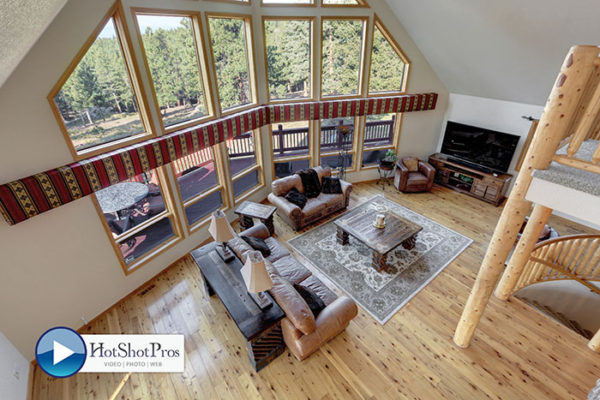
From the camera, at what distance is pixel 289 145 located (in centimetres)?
727

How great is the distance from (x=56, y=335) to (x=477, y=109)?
8886 mm

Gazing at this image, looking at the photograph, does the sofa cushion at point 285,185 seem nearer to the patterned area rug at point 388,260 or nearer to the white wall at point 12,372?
the patterned area rug at point 388,260

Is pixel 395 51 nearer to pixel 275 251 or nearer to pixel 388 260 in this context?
→ pixel 388 260

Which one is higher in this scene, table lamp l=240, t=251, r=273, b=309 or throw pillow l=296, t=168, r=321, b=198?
table lamp l=240, t=251, r=273, b=309

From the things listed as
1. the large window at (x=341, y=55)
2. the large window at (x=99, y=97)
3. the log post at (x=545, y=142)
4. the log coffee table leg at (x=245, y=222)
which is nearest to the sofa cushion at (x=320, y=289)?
the log post at (x=545, y=142)

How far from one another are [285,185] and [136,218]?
2.80 m

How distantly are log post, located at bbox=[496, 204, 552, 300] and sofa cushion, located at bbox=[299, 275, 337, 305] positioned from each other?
8.35 ft

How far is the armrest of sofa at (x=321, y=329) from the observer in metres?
3.21

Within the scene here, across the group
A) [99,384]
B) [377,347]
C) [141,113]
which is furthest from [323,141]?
[99,384]

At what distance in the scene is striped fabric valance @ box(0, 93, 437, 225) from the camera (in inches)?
115

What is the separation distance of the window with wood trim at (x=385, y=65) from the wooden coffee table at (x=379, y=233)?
3115mm

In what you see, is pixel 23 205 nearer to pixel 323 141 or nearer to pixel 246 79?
pixel 246 79

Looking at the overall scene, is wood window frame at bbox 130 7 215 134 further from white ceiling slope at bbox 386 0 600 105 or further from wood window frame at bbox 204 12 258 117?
white ceiling slope at bbox 386 0 600 105

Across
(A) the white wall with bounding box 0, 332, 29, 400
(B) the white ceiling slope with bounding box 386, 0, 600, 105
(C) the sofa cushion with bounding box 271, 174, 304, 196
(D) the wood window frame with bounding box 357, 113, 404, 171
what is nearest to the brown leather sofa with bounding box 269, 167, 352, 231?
(C) the sofa cushion with bounding box 271, 174, 304, 196
